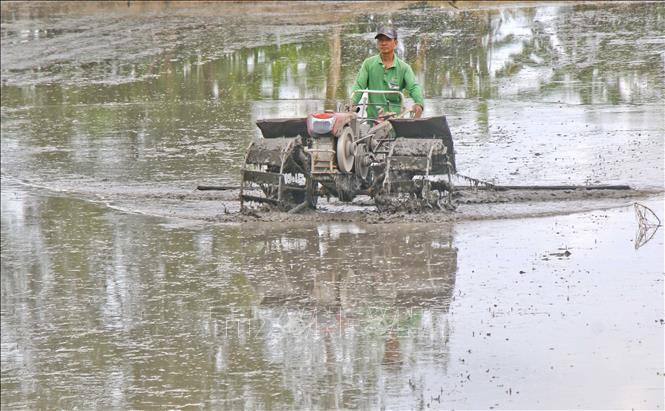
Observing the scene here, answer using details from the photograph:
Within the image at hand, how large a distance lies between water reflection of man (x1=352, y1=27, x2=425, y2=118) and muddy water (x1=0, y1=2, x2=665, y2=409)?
1216mm

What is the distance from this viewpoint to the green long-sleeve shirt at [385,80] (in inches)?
547

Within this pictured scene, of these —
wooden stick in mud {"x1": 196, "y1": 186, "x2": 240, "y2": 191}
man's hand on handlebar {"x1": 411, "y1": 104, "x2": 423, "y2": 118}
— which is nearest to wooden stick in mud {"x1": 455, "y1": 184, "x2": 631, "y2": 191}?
man's hand on handlebar {"x1": 411, "y1": 104, "x2": 423, "y2": 118}

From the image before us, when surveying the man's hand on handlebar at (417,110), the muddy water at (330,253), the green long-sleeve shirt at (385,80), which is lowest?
the muddy water at (330,253)

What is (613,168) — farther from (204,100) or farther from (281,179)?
(204,100)

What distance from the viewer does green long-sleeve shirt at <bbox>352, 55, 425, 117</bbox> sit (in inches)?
547

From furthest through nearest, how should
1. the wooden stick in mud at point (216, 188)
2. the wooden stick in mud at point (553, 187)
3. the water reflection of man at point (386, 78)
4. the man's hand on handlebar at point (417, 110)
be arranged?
the wooden stick in mud at point (216, 188) < the wooden stick in mud at point (553, 187) < the water reflection of man at point (386, 78) < the man's hand on handlebar at point (417, 110)

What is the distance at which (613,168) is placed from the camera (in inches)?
603

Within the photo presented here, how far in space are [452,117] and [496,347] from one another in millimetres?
10375

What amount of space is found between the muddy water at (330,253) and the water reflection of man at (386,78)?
1.22 m

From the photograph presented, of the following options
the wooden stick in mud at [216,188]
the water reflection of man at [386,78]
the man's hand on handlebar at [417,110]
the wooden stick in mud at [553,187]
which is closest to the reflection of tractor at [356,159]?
the man's hand on handlebar at [417,110]

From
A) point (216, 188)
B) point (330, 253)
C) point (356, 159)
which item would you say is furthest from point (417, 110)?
point (216, 188)

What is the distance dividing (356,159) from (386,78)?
47.7 inches

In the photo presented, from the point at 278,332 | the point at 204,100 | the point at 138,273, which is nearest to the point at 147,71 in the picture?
the point at 204,100

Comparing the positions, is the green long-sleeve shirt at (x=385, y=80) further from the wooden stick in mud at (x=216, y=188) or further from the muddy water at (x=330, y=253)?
the wooden stick in mud at (x=216, y=188)
